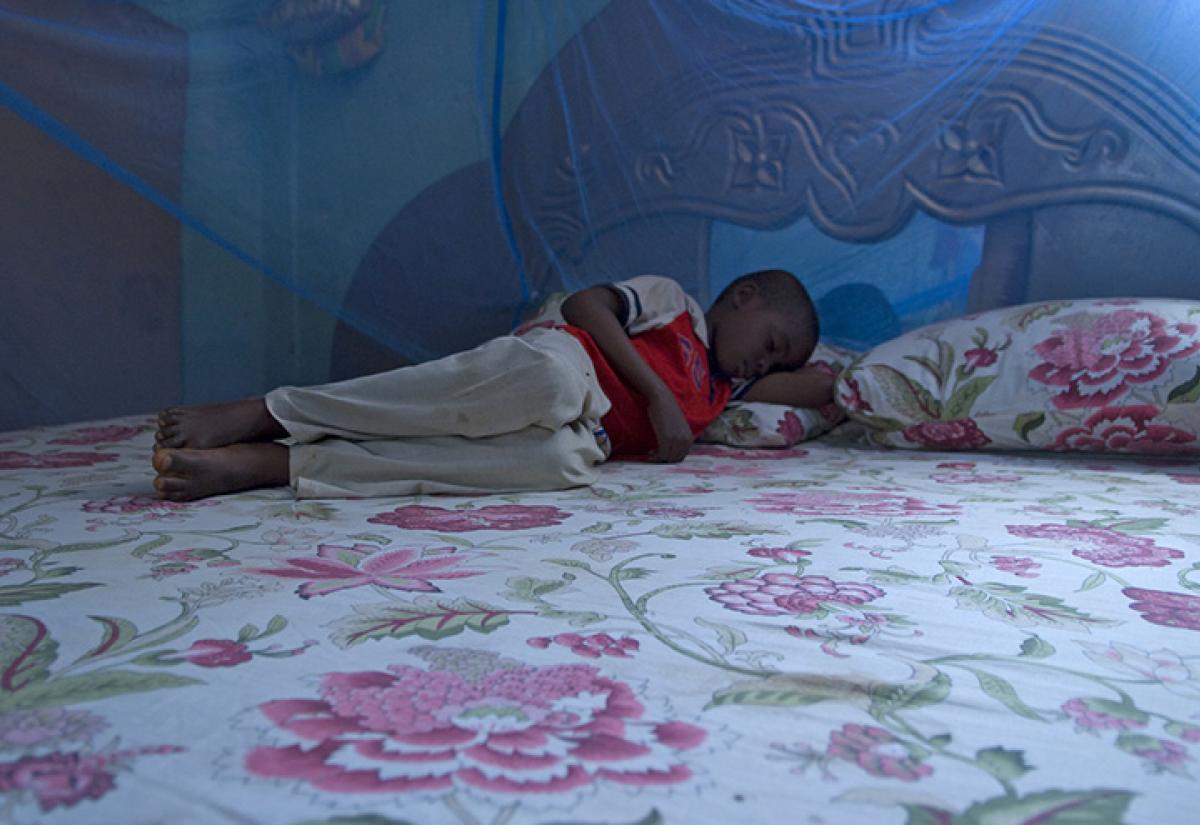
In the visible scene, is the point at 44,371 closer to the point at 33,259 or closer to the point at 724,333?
the point at 33,259

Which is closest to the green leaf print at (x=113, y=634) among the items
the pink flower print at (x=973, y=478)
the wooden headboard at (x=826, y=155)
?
the pink flower print at (x=973, y=478)

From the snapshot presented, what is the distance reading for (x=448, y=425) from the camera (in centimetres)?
136

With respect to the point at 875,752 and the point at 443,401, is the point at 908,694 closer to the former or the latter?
the point at 875,752

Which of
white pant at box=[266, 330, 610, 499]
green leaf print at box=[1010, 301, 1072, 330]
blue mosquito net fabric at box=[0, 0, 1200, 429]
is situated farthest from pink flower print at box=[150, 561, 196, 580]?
green leaf print at box=[1010, 301, 1072, 330]

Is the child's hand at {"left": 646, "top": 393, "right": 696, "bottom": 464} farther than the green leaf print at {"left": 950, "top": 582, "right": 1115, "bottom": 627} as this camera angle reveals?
Yes

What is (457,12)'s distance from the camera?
2191 mm

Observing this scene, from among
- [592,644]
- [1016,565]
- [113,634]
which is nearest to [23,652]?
[113,634]

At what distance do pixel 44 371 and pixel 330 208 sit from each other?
0.69 m

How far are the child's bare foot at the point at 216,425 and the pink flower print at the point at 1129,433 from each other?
52.4 inches

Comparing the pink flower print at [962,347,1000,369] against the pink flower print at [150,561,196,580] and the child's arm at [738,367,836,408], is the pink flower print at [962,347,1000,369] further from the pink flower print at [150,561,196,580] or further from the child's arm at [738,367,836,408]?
the pink flower print at [150,561,196,580]

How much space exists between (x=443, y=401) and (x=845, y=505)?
1.94 feet

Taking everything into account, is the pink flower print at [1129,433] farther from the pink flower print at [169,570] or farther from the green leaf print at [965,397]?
the pink flower print at [169,570]

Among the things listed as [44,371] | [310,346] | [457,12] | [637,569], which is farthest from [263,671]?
[457,12]

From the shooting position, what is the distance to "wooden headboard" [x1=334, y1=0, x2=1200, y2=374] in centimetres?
188
